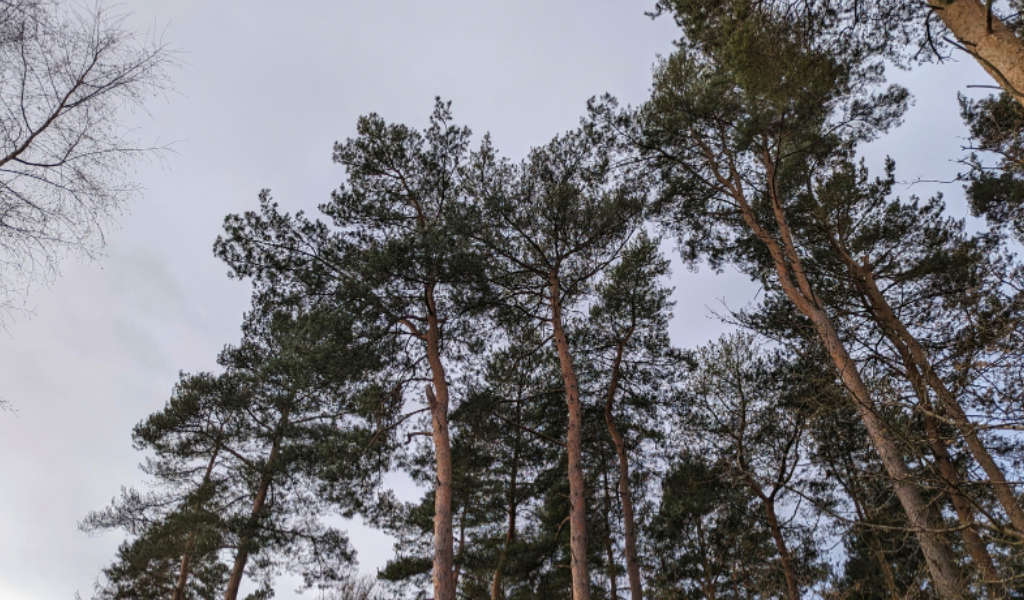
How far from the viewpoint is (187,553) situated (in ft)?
41.8

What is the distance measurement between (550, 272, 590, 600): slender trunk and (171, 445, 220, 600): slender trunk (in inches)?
348

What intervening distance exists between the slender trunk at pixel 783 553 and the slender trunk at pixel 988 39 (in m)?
8.40

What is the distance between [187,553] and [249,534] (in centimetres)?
133

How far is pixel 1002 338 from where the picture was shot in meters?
3.19

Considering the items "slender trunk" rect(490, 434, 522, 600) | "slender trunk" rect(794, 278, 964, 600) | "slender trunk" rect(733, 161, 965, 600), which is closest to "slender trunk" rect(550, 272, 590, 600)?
"slender trunk" rect(733, 161, 965, 600)

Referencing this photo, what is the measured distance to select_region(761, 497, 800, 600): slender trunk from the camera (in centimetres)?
959

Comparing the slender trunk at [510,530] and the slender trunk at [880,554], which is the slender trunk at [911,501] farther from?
the slender trunk at [510,530]

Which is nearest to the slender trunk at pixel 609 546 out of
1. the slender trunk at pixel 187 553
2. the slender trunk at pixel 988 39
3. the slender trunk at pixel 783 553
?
the slender trunk at pixel 783 553

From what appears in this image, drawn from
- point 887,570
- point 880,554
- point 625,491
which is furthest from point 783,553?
point 880,554

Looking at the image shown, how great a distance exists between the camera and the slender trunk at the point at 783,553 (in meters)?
9.59

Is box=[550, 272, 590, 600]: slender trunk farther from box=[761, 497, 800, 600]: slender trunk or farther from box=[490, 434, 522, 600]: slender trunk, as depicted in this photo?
box=[490, 434, 522, 600]: slender trunk

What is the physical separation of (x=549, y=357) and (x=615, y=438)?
2325 millimetres

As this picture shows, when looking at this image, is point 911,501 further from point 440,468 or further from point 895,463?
point 440,468

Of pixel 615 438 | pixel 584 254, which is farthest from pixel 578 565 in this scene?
pixel 584 254
